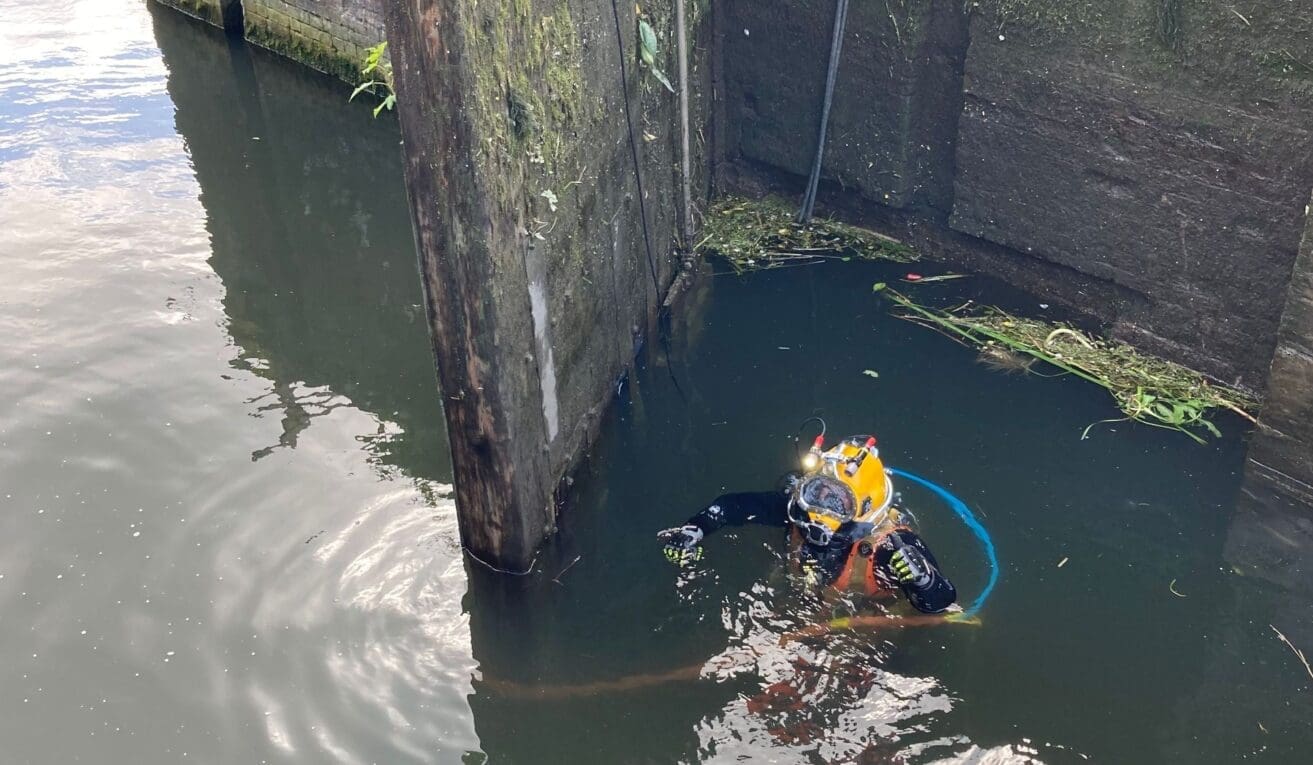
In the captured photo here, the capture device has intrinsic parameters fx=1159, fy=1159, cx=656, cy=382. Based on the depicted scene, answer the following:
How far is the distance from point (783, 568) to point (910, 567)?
2.91 ft

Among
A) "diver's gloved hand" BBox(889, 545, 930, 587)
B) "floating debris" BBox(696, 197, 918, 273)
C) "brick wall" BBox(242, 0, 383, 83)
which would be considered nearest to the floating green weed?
"brick wall" BBox(242, 0, 383, 83)

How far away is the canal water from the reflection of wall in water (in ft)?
0.12

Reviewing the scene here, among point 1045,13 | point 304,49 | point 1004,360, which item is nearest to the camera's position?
point 1045,13

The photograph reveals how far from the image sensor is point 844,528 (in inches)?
189

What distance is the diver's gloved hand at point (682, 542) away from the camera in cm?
521

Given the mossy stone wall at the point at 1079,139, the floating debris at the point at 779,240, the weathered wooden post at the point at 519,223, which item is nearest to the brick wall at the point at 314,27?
the mossy stone wall at the point at 1079,139

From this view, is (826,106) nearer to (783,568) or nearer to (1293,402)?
(1293,402)

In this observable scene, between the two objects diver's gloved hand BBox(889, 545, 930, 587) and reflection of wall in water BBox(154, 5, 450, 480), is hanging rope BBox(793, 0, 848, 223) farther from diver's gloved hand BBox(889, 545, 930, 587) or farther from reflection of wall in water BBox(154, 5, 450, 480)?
diver's gloved hand BBox(889, 545, 930, 587)

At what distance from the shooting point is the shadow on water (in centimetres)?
484

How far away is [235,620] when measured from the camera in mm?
5223

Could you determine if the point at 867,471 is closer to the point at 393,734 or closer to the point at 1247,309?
the point at 393,734

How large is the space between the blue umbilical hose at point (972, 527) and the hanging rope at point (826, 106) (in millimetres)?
2777

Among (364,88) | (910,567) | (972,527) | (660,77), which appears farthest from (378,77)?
(910,567)

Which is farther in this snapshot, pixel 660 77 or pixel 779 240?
pixel 779 240
